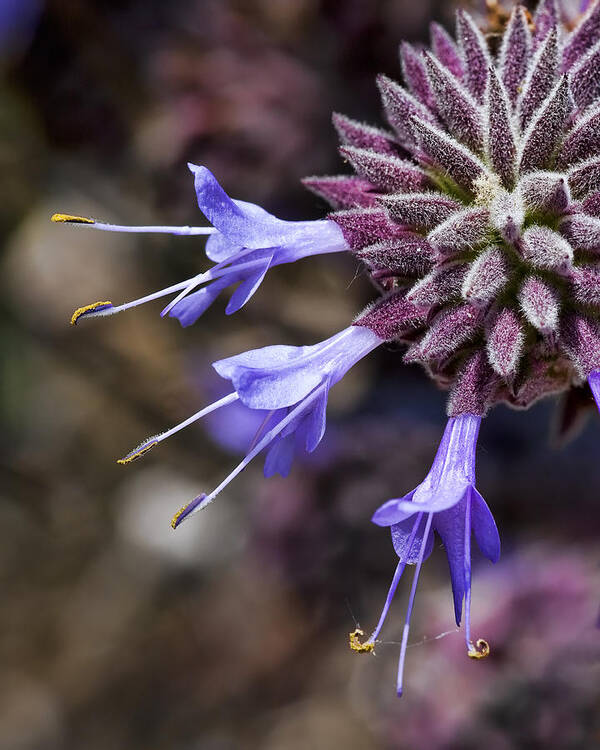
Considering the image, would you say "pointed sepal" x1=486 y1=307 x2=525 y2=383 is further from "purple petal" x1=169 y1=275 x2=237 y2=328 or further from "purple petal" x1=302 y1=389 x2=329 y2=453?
"purple petal" x1=169 y1=275 x2=237 y2=328

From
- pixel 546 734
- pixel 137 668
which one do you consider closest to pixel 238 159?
pixel 546 734

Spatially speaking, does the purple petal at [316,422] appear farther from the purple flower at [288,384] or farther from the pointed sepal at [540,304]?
the pointed sepal at [540,304]

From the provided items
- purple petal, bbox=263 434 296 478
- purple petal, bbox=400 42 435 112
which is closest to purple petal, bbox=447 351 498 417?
purple petal, bbox=263 434 296 478

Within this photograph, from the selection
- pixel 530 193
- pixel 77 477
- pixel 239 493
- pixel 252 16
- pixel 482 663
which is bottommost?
pixel 77 477

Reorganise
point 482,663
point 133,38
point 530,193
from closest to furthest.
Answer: point 530,193 < point 482,663 < point 133,38

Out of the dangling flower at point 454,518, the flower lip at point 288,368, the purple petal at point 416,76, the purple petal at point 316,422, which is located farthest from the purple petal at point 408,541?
the purple petal at point 416,76

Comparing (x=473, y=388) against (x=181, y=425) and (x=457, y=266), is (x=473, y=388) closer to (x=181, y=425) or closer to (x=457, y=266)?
(x=457, y=266)

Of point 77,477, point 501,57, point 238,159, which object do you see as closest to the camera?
point 501,57

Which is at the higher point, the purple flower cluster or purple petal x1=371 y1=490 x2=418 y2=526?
the purple flower cluster

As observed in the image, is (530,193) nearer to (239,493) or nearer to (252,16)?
(252,16)
